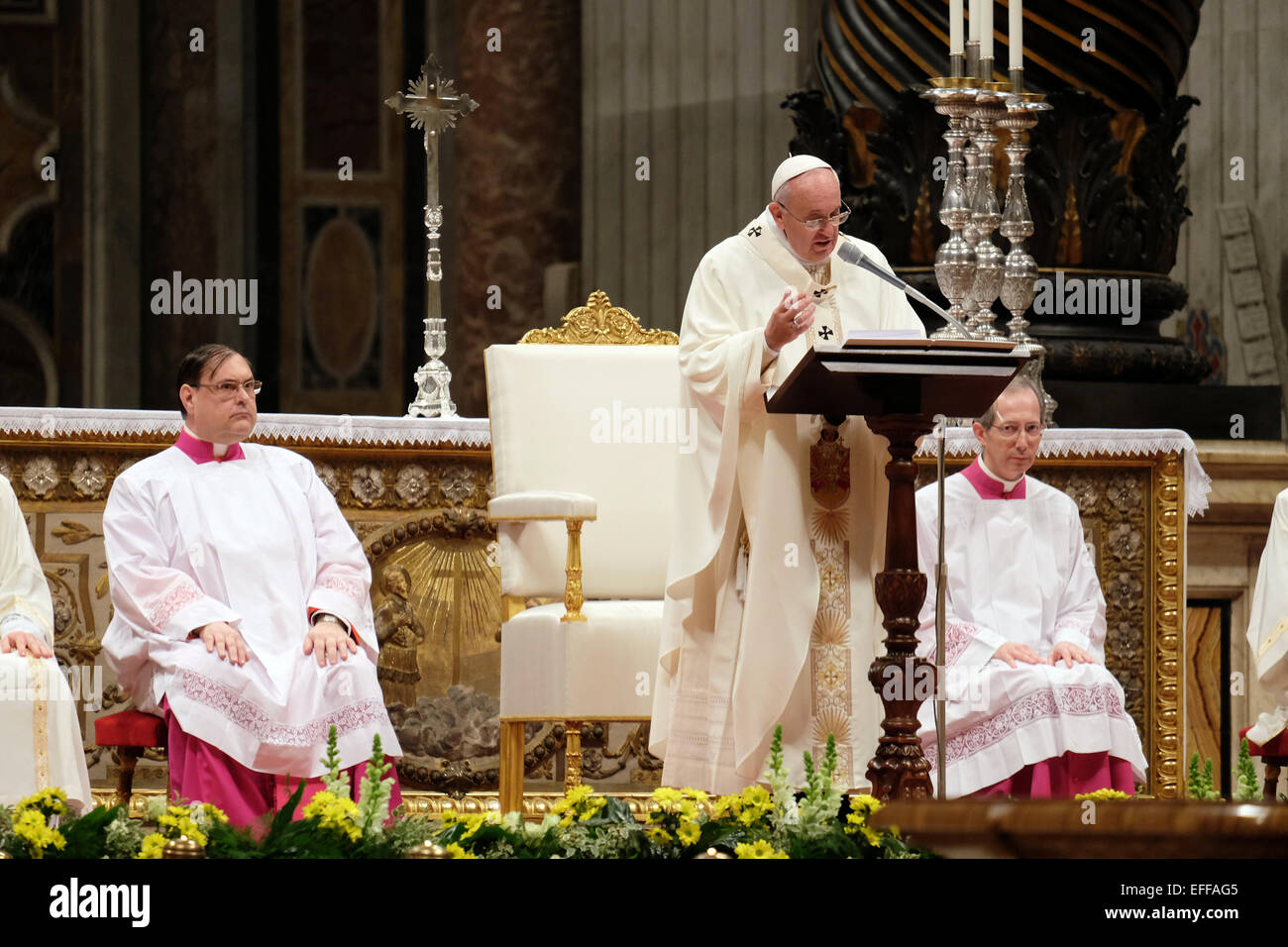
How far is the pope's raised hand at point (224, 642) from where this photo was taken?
4949 mm

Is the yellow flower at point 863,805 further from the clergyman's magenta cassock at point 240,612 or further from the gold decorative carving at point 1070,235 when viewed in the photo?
the gold decorative carving at point 1070,235

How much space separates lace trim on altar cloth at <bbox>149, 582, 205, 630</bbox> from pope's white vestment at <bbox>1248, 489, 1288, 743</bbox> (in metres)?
2.59

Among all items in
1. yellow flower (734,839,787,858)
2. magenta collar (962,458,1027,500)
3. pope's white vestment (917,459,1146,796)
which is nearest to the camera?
yellow flower (734,839,787,858)

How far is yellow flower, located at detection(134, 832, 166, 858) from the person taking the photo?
309cm

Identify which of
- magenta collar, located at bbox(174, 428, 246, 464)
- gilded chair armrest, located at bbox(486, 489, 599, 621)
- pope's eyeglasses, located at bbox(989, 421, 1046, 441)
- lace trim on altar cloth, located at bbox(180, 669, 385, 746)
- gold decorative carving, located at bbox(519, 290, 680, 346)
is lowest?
lace trim on altar cloth, located at bbox(180, 669, 385, 746)

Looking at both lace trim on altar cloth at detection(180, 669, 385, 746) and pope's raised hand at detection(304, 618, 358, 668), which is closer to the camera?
lace trim on altar cloth at detection(180, 669, 385, 746)

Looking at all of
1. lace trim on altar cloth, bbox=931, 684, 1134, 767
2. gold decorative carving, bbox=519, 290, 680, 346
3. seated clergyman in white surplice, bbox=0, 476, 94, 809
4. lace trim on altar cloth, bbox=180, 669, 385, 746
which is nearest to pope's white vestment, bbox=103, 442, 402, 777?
lace trim on altar cloth, bbox=180, 669, 385, 746

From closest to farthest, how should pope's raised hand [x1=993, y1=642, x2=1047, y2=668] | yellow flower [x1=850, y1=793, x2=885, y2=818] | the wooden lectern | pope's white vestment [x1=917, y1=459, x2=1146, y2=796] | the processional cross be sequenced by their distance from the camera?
1. yellow flower [x1=850, y1=793, x2=885, y2=818]
2. the wooden lectern
3. pope's white vestment [x1=917, y1=459, x2=1146, y2=796]
4. pope's raised hand [x1=993, y1=642, x2=1047, y2=668]
5. the processional cross

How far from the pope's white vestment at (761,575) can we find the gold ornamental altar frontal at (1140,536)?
119 centimetres

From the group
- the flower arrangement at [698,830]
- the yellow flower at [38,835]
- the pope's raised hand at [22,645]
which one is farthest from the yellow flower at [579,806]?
the pope's raised hand at [22,645]

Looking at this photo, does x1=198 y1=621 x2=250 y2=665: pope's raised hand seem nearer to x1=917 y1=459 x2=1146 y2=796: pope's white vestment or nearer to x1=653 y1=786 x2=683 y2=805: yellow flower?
x1=917 y1=459 x2=1146 y2=796: pope's white vestment
